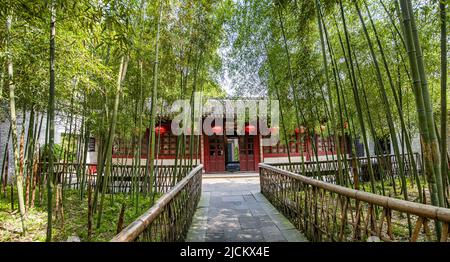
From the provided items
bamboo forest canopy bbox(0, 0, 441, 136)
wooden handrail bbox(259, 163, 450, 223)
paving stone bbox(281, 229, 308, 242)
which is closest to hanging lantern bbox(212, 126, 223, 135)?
bamboo forest canopy bbox(0, 0, 441, 136)

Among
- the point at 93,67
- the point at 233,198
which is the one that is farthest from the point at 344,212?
the point at 233,198

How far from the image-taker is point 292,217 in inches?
118

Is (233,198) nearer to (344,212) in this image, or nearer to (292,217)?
(292,217)

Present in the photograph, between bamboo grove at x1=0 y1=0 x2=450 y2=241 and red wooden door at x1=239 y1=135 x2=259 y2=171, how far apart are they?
17.5 feet

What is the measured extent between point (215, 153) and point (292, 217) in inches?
306

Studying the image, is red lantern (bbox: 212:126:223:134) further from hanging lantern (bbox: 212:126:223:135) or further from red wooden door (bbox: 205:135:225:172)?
red wooden door (bbox: 205:135:225:172)

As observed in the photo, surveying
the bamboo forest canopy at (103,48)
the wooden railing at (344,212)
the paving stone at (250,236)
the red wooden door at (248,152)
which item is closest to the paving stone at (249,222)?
the paving stone at (250,236)

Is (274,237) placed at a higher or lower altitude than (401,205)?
lower

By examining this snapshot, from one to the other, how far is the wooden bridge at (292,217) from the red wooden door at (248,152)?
242 inches

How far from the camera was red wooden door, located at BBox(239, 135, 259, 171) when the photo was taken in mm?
10852

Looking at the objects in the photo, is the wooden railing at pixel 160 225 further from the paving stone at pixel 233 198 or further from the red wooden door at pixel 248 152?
the red wooden door at pixel 248 152

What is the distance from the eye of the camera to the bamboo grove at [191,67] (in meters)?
1.84
